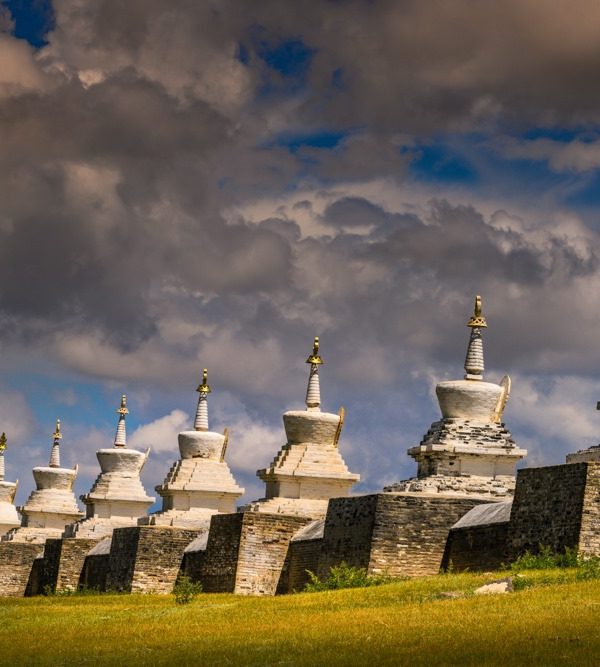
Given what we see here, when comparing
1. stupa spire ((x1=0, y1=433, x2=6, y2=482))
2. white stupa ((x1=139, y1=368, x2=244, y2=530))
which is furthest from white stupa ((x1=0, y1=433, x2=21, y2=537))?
white stupa ((x1=139, y1=368, x2=244, y2=530))

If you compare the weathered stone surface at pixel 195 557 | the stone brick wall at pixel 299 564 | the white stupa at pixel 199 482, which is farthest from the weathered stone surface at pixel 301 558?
the white stupa at pixel 199 482

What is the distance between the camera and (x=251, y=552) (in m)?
48.8

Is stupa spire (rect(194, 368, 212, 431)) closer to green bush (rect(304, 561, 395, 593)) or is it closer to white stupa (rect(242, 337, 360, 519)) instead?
white stupa (rect(242, 337, 360, 519))

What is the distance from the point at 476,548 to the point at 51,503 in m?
50.7

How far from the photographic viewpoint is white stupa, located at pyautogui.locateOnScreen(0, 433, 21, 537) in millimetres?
94750

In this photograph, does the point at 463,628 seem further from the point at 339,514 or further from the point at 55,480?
the point at 55,480

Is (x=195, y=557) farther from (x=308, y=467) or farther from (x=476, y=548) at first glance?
(x=476, y=548)

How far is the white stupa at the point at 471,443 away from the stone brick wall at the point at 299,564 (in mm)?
3135

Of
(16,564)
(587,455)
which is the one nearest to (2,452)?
(16,564)

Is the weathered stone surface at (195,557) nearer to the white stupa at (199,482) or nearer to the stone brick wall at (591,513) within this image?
the white stupa at (199,482)

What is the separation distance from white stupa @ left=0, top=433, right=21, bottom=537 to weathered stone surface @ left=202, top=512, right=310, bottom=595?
4680 centimetres

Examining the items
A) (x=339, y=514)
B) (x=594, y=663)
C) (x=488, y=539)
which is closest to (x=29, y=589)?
(x=339, y=514)

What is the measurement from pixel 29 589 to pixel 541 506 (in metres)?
41.6

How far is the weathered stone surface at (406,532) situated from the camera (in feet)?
137
